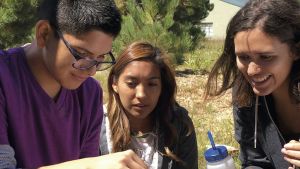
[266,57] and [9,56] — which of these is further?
[266,57]

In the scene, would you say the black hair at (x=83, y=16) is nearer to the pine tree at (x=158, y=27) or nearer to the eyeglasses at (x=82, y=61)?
the eyeglasses at (x=82, y=61)

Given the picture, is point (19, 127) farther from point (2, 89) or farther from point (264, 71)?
point (264, 71)

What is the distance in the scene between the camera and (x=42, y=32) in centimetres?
171

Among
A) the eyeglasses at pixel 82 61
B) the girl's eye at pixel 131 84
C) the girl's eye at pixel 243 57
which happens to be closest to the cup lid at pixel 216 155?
the girl's eye at pixel 243 57

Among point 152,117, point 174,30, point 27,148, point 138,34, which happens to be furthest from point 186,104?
point 27,148

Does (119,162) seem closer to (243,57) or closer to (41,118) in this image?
(41,118)

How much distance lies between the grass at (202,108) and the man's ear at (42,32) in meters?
1.49

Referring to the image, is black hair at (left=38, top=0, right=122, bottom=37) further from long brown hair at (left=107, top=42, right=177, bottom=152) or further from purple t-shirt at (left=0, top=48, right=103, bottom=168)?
long brown hair at (left=107, top=42, right=177, bottom=152)

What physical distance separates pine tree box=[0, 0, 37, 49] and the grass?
72.6 inches

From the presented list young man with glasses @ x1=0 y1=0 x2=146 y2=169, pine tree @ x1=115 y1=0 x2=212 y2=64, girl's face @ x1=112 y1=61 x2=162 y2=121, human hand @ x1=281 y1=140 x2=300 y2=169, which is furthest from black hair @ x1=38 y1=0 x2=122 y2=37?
pine tree @ x1=115 y1=0 x2=212 y2=64

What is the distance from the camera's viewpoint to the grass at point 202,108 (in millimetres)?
4793

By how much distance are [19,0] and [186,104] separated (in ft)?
13.4

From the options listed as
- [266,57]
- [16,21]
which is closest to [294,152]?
[266,57]

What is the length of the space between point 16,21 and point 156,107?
6820mm
